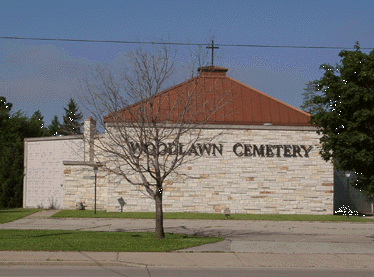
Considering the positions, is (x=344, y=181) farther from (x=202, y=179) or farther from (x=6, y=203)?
(x=6, y=203)

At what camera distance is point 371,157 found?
14.3m

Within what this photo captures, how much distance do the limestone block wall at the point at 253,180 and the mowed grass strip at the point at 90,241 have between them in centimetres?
1081

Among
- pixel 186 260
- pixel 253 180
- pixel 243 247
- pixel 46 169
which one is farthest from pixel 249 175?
pixel 186 260

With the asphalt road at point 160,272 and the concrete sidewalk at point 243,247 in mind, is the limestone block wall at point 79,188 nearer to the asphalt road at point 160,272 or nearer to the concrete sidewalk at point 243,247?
the concrete sidewalk at point 243,247

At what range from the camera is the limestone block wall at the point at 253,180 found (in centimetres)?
2647

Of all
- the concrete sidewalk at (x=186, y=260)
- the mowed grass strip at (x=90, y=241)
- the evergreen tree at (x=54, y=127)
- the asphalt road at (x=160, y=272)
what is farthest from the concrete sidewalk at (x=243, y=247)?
the evergreen tree at (x=54, y=127)

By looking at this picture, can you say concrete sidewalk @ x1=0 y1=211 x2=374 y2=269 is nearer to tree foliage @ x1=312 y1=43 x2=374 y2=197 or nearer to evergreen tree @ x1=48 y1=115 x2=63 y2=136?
tree foliage @ x1=312 y1=43 x2=374 y2=197

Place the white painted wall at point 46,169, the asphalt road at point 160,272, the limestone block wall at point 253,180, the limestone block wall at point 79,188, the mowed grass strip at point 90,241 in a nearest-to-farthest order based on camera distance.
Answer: the asphalt road at point 160,272
the mowed grass strip at point 90,241
the limestone block wall at point 253,180
the limestone block wall at point 79,188
the white painted wall at point 46,169

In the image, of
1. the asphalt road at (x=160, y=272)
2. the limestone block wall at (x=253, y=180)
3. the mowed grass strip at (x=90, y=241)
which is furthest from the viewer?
the limestone block wall at (x=253, y=180)

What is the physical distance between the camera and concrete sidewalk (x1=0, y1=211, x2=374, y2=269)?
10969mm

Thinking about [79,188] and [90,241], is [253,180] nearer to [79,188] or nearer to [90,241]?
[79,188]

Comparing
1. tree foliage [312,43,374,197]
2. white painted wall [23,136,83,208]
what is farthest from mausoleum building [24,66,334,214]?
tree foliage [312,43,374,197]

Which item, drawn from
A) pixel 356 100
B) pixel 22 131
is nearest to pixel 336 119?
pixel 356 100

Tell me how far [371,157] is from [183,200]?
14.2 metres
